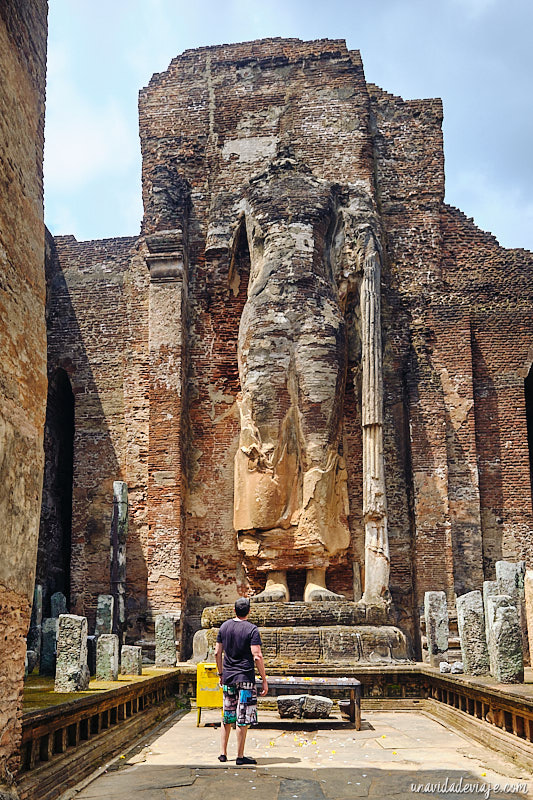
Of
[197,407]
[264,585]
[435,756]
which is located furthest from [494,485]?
[435,756]

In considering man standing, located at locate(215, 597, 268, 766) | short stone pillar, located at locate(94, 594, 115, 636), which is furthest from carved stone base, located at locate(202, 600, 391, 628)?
man standing, located at locate(215, 597, 268, 766)

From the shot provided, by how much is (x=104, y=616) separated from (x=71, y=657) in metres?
3.49

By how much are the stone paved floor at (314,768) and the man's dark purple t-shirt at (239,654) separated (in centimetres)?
54

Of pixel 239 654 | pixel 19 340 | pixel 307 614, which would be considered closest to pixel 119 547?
pixel 307 614

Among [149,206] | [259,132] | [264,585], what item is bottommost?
[264,585]

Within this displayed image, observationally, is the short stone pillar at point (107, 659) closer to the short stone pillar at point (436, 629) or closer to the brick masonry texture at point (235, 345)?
the short stone pillar at point (436, 629)

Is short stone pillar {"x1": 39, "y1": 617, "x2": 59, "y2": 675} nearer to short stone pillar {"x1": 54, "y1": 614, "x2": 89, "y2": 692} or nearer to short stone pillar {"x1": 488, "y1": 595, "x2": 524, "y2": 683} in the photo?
short stone pillar {"x1": 54, "y1": 614, "x2": 89, "y2": 692}

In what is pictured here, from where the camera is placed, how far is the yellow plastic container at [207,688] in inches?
301

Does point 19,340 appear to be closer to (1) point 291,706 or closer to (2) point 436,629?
(1) point 291,706

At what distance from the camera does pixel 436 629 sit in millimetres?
9750

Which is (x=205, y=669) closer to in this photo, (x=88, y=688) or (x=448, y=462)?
(x=88, y=688)

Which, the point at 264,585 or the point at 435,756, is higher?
the point at 264,585

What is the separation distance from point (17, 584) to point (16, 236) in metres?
2.03

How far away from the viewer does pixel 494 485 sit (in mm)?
12617
